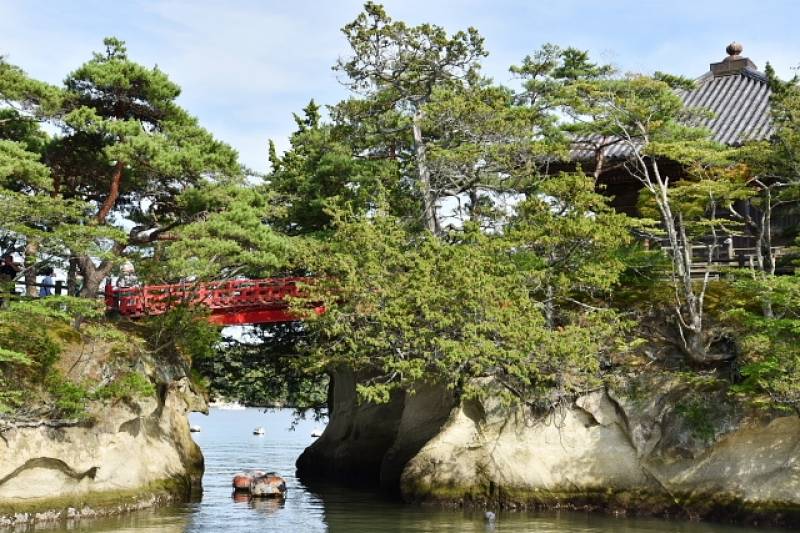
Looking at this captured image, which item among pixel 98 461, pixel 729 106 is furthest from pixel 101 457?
pixel 729 106

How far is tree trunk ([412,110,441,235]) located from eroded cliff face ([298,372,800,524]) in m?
6.07

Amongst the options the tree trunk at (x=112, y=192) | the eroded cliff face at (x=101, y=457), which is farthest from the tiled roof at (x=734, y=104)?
the eroded cliff face at (x=101, y=457)

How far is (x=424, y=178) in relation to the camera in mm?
28500

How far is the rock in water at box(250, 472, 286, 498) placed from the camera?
27.6 meters

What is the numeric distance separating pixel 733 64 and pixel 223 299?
1952 centimetres

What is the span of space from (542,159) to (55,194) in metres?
14.0

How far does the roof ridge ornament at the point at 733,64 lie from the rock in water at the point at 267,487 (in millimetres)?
20618

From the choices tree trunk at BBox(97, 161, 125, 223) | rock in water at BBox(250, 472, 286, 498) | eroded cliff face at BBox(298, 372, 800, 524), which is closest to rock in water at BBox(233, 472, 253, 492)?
rock in water at BBox(250, 472, 286, 498)

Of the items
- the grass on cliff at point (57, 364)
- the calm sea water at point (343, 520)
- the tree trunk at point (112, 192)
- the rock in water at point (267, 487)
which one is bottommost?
the calm sea water at point (343, 520)

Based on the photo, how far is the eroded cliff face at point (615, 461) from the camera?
22156mm

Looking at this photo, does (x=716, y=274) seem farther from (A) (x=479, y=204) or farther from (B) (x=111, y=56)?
(B) (x=111, y=56)

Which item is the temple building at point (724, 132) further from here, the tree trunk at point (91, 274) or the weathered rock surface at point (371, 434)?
the tree trunk at point (91, 274)

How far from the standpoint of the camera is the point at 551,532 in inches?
798

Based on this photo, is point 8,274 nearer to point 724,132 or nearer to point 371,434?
point 371,434
